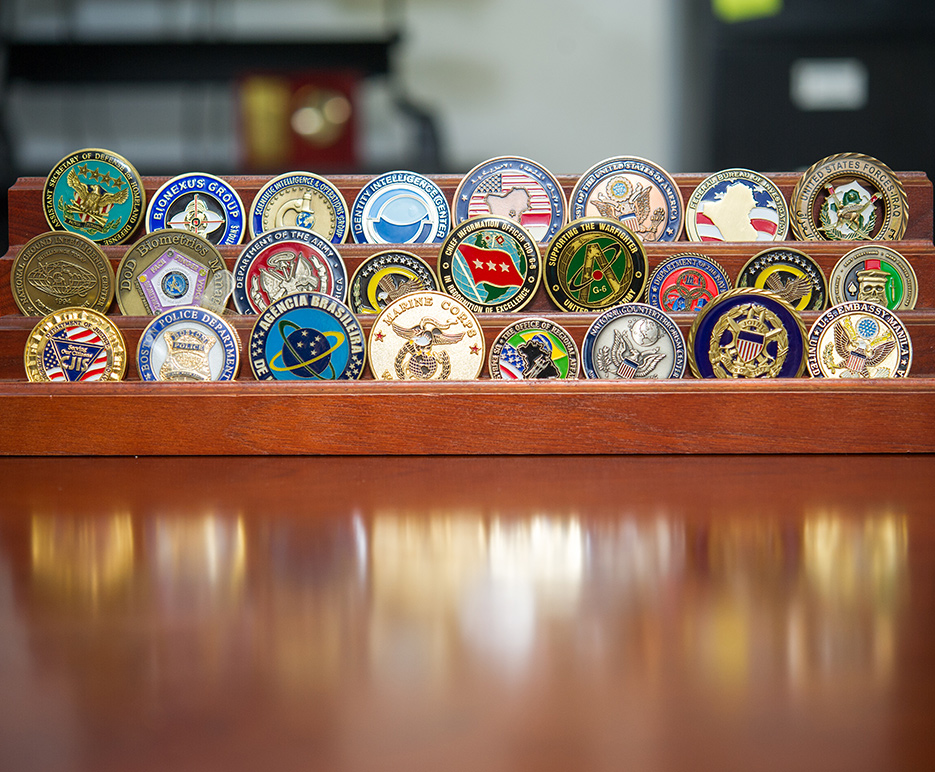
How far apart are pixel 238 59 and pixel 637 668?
1596 millimetres

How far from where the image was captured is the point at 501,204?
4.93ft

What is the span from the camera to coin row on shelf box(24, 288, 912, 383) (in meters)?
1.28

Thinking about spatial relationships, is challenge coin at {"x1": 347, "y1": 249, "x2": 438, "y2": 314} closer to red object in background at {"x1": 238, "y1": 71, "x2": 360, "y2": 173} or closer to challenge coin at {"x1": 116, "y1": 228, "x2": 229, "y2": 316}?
challenge coin at {"x1": 116, "y1": 228, "x2": 229, "y2": 316}

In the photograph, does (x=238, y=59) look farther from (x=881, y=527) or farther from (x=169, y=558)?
(x=881, y=527)

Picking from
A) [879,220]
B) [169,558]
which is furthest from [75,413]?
[879,220]

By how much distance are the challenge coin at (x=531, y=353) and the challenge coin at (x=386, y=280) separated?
18 centimetres

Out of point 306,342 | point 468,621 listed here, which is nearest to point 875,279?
point 306,342

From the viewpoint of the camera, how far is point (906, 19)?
1.69 meters

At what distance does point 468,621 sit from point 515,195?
1009 mm

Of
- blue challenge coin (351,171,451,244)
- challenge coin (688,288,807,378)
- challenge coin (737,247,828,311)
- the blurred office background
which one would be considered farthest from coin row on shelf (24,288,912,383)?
the blurred office background

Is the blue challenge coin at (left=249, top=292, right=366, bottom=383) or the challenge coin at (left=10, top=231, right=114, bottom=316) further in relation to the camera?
the challenge coin at (left=10, top=231, right=114, bottom=316)

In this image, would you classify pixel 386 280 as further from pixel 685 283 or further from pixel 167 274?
pixel 685 283

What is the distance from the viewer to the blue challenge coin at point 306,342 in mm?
1281

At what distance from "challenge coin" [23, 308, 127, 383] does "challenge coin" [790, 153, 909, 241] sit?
122 cm
